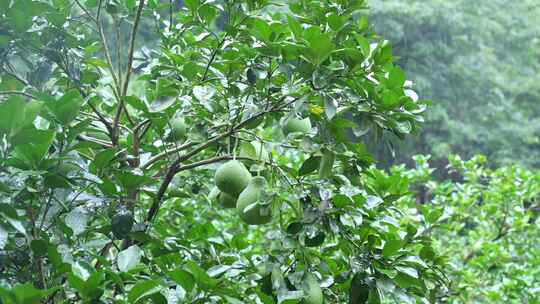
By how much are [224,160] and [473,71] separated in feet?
27.3

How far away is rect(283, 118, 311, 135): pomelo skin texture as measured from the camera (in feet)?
3.89

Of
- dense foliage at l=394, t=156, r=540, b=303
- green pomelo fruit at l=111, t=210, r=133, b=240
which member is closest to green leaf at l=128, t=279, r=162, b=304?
green pomelo fruit at l=111, t=210, r=133, b=240

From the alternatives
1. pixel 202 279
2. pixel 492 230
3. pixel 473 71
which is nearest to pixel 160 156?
pixel 202 279

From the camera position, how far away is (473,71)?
9125 mm

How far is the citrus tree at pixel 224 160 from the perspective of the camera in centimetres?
98

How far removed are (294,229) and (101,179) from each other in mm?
294

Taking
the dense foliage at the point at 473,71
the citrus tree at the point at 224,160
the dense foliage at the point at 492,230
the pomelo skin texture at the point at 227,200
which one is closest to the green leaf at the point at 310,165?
the citrus tree at the point at 224,160

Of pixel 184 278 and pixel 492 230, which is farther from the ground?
pixel 184 278

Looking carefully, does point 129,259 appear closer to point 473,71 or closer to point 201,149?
point 201,149

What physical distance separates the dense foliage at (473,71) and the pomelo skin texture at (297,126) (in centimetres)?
757

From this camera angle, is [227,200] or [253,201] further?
[227,200]

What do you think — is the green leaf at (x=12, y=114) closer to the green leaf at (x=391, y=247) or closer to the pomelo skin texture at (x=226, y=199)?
the pomelo skin texture at (x=226, y=199)

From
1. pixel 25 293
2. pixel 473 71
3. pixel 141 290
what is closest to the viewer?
pixel 25 293

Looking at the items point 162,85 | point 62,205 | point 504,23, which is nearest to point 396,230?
point 162,85
